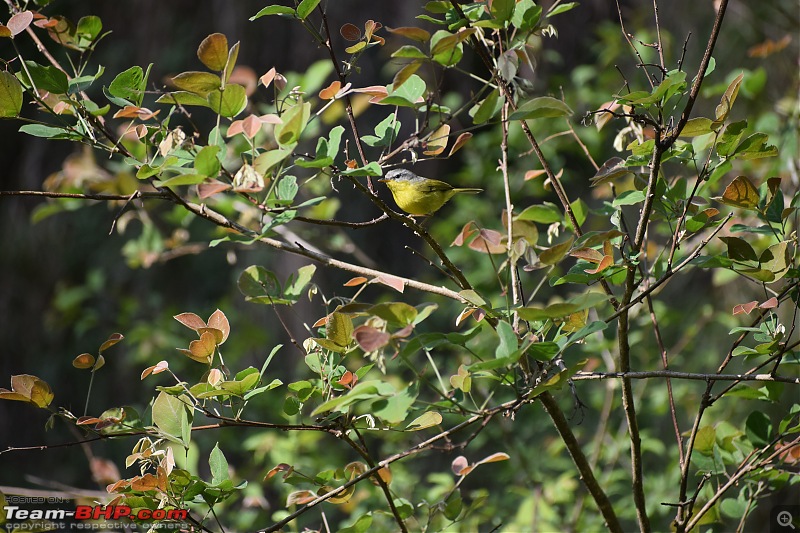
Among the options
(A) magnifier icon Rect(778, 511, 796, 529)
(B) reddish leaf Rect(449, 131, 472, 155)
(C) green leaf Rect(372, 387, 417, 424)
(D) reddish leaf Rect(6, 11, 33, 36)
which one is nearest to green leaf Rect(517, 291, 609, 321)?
(C) green leaf Rect(372, 387, 417, 424)

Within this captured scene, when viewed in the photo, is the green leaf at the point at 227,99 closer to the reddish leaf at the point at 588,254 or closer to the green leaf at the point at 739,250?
the reddish leaf at the point at 588,254

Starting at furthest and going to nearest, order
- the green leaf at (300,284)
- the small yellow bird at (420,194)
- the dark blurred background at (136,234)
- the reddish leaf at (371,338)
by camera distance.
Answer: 1. the dark blurred background at (136,234)
2. the small yellow bird at (420,194)
3. the green leaf at (300,284)
4. the reddish leaf at (371,338)

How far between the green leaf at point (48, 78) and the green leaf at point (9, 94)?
2 centimetres

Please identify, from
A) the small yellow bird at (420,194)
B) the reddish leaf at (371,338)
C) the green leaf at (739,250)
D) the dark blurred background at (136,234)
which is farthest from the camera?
the dark blurred background at (136,234)

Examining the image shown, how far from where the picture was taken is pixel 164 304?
3836 millimetres

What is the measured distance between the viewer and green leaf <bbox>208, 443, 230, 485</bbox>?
87 centimetres

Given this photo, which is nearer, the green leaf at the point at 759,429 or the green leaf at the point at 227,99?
the green leaf at the point at 227,99

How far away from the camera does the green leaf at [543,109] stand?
71 centimetres

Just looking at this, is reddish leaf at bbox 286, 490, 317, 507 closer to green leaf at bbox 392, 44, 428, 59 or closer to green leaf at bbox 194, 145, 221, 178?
green leaf at bbox 194, 145, 221, 178

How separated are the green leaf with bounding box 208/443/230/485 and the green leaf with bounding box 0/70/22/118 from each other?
1.51ft

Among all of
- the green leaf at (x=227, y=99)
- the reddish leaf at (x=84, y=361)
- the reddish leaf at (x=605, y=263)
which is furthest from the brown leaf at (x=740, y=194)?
the reddish leaf at (x=84, y=361)

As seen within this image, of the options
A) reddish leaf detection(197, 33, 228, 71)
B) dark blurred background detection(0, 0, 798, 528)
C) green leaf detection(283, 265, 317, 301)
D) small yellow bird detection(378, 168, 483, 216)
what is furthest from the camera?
dark blurred background detection(0, 0, 798, 528)

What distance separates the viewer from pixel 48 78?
80 cm

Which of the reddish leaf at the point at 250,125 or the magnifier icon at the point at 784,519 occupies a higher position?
the reddish leaf at the point at 250,125
